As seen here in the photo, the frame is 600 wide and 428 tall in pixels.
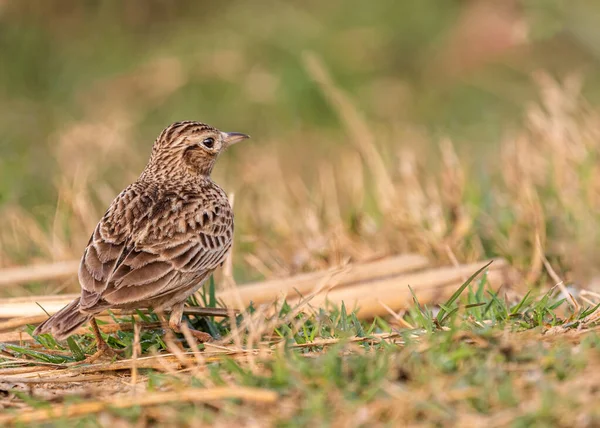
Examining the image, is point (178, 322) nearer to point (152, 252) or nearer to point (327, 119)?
point (152, 252)

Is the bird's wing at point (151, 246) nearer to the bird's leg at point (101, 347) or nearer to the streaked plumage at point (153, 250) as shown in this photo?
the streaked plumage at point (153, 250)

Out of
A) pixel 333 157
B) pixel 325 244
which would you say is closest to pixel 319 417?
pixel 325 244

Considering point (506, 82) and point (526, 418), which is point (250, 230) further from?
point (506, 82)

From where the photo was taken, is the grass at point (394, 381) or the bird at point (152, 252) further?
the bird at point (152, 252)

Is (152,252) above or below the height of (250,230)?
above

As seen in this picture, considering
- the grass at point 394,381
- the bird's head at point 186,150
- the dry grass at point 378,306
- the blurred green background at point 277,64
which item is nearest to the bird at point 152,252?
the bird's head at point 186,150

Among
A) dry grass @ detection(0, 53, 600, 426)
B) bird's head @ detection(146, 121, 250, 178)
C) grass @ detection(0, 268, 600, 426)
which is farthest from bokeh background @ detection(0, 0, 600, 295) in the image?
grass @ detection(0, 268, 600, 426)

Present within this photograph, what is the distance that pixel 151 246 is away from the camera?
187 inches

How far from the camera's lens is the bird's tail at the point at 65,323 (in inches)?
169

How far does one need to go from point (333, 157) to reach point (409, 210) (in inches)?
177

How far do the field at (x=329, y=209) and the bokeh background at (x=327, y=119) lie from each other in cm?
3

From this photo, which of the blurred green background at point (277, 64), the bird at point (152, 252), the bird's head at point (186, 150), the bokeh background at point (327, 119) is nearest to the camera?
the bird at point (152, 252)

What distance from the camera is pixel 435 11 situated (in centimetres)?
1405

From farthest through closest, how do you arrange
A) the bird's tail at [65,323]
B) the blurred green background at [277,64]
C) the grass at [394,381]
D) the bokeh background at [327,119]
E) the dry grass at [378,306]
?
the blurred green background at [277,64] → the bokeh background at [327,119] → the bird's tail at [65,323] → the dry grass at [378,306] → the grass at [394,381]
